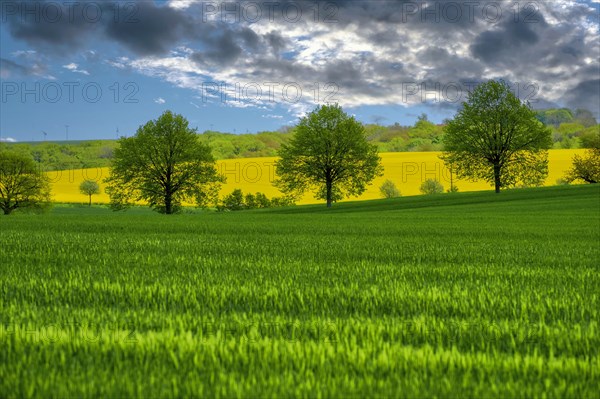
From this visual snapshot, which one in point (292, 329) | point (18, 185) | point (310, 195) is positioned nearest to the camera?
point (292, 329)

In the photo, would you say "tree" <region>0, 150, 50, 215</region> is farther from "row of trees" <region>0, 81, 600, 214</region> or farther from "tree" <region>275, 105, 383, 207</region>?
"tree" <region>275, 105, 383, 207</region>

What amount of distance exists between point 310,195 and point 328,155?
38314mm

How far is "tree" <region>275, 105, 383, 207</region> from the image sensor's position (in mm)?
54156

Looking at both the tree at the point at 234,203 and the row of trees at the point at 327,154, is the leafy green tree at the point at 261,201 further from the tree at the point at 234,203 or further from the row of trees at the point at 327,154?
the row of trees at the point at 327,154

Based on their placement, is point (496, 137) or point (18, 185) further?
point (18, 185)

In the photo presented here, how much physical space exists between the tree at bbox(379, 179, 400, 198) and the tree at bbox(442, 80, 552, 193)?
109 feet

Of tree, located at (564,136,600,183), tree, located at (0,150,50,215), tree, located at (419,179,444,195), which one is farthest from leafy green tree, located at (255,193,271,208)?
tree, located at (564,136,600,183)

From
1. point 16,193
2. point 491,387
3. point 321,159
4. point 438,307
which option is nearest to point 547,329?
point 438,307

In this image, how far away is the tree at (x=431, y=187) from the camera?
91.4 m

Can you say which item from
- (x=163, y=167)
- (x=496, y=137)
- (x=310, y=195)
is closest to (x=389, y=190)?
(x=310, y=195)

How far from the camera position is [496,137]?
54.7m

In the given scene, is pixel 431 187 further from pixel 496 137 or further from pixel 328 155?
pixel 328 155

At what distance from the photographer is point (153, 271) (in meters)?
6.55

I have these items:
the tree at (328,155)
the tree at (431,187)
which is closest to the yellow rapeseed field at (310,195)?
the tree at (431,187)
